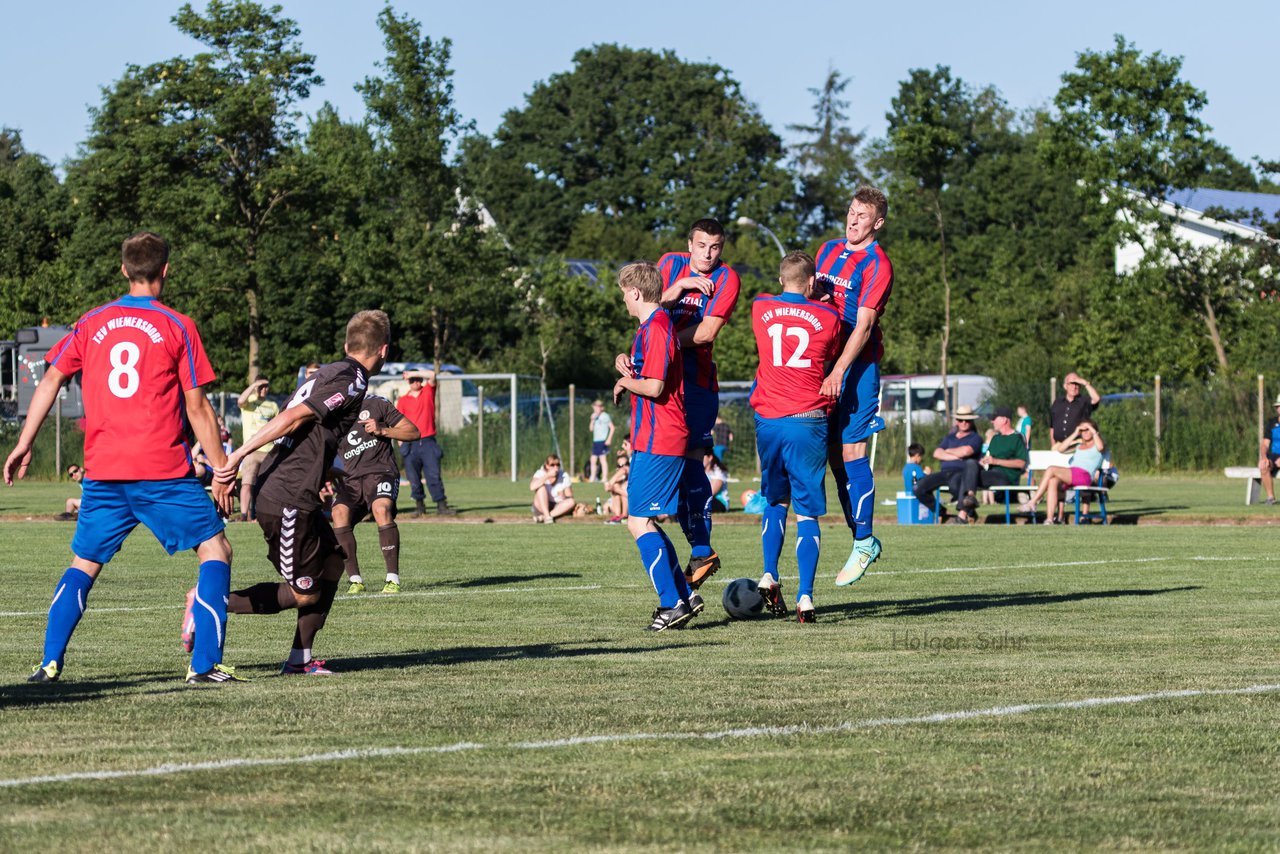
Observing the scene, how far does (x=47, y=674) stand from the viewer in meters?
8.12

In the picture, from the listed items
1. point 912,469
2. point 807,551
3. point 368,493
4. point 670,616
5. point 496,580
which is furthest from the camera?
point 912,469

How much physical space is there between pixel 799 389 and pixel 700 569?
115cm

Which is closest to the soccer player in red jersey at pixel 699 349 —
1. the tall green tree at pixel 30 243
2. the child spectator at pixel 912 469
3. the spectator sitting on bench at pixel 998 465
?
the spectator sitting on bench at pixel 998 465

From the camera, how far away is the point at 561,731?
6641mm

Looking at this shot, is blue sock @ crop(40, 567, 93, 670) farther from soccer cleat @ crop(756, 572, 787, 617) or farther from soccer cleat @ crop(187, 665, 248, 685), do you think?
soccer cleat @ crop(756, 572, 787, 617)

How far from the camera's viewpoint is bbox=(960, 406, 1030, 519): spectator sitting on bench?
81.0 ft

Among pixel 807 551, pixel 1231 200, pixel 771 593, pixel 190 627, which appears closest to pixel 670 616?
pixel 771 593

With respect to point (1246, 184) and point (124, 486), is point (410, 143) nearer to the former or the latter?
point (124, 486)

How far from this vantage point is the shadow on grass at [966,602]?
1185 cm

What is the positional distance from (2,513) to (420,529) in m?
7.96

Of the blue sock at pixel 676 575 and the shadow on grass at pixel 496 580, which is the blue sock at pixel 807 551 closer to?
the blue sock at pixel 676 575

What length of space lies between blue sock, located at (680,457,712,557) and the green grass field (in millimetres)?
573

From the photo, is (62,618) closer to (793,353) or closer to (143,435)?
(143,435)

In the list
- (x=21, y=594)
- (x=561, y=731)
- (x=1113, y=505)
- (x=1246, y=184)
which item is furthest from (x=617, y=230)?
(x=561, y=731)
